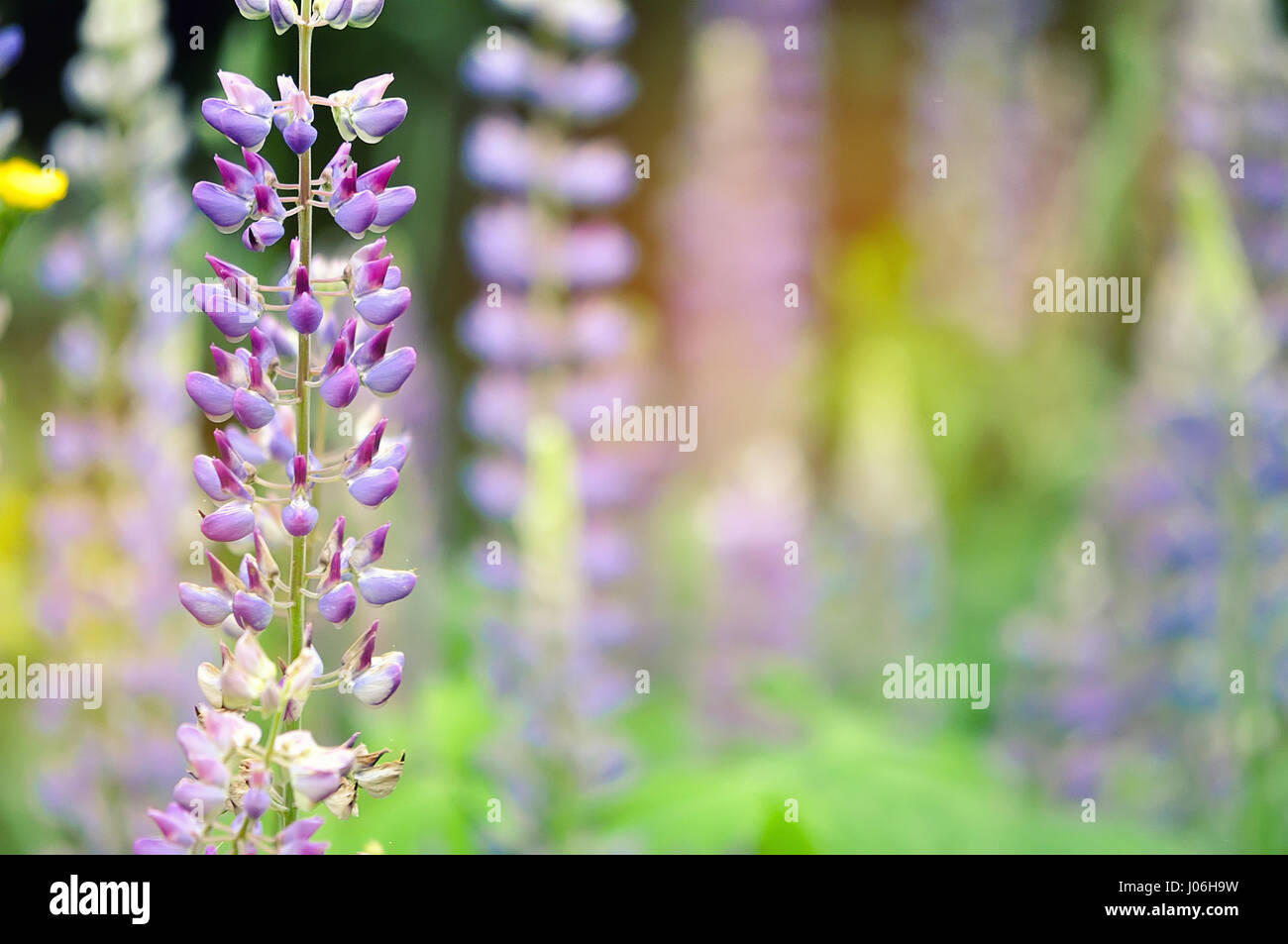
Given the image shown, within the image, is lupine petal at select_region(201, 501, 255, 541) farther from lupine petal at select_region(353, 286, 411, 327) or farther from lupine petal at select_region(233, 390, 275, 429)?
lupine petal at select_region(353, 286, 411, 327)

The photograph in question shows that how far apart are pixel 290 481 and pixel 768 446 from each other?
2419 mm

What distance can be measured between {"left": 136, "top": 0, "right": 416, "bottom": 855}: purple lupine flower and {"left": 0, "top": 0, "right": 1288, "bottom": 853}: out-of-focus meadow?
454 mm

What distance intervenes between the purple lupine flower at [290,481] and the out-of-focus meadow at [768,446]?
1.49 feet

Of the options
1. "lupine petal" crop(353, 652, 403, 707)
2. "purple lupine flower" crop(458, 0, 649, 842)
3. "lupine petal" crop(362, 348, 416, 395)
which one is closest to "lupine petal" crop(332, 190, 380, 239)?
"lupine petal" crop(362, 348, 416, 395)

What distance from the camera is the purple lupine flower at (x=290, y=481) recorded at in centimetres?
100

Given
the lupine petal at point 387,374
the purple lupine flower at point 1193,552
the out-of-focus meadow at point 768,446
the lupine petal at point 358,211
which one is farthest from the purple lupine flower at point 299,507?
the purple lupine flower at point 1193,552

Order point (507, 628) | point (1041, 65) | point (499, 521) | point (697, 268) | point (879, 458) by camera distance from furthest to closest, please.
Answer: point (1041, 65) → point (697, 268) → point (879, 458) → point (499, 521) → point (507, 628)

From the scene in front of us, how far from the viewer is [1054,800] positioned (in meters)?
2.73

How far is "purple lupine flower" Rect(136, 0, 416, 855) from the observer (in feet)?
3.29

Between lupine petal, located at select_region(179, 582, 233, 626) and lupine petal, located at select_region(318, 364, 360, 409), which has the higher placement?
lupine petal, located at select_region(318, 364, 360, 409)

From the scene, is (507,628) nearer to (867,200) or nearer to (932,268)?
(932,268)

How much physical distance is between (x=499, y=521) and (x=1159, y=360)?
58.3 inches

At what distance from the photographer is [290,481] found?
3.58 ft
